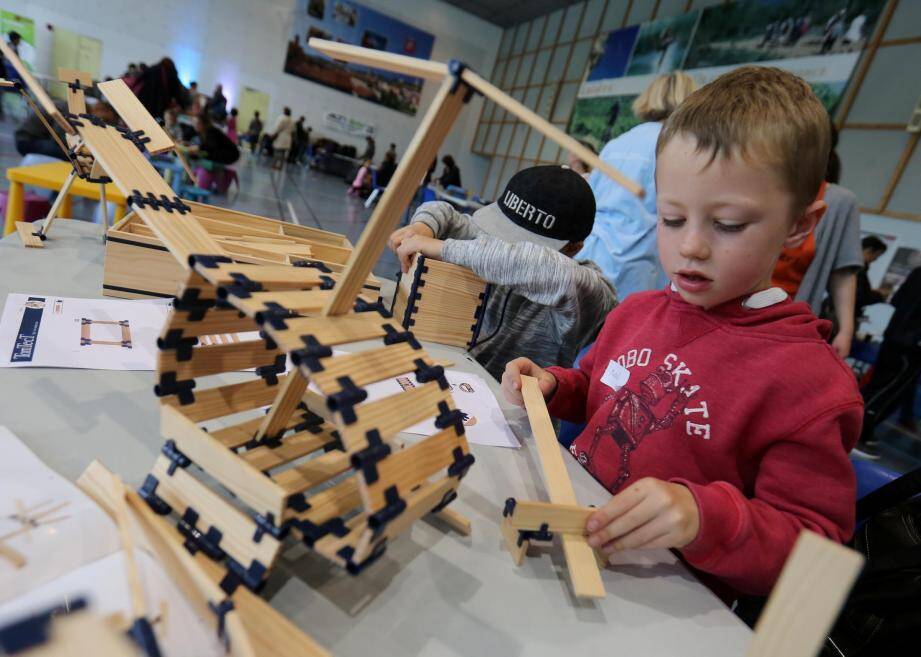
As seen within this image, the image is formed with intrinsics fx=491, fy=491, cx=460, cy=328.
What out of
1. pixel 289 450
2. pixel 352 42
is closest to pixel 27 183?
pixel 289 450

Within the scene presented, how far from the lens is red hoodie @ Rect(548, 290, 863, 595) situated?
0.64m

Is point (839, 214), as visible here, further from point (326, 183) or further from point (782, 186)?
point (326, 183)

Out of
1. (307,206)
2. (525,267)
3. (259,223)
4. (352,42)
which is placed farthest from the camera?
(352,42)

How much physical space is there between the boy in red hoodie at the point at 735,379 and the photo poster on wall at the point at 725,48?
312cm

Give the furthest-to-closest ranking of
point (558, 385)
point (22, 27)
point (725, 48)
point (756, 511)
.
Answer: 1. point (22, 27)
2. point (725, 48)
3. point (558, 385)
4. point (756, 511)

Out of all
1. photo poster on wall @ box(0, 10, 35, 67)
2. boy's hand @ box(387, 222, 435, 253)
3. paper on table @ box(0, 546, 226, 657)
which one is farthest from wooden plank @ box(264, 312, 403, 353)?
photo poster on wall @ box(0, 10, 35, 67)

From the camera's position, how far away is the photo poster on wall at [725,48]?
179 inches

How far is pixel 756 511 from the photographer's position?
2.11ft

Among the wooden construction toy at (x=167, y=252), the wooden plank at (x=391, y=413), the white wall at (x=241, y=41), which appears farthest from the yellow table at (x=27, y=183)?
the white wall at (x=241, y=41)

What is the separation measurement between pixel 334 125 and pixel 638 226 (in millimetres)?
10340

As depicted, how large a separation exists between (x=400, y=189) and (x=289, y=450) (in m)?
0.34

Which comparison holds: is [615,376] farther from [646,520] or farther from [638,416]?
[646,520]

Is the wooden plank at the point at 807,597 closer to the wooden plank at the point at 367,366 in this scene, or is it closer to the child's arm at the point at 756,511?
the child's arm at the point at 756,511

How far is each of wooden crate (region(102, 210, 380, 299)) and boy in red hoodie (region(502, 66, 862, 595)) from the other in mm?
621
